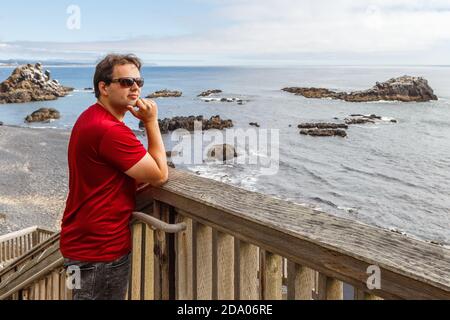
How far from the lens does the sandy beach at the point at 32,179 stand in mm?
21734

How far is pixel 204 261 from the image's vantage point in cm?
227

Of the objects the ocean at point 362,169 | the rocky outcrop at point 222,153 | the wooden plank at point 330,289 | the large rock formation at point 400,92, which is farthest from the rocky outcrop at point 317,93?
the wooden plank at point 330,289

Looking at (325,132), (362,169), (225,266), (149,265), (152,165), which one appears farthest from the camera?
(325,132)

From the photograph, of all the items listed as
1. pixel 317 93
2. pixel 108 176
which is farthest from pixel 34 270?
pixel 317 93

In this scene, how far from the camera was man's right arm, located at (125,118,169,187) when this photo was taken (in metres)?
2.24

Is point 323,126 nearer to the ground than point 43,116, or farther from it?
nearer to the ground

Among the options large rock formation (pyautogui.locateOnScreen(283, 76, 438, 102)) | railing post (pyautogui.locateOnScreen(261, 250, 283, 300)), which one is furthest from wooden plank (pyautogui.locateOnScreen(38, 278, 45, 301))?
large rock formation (pyautogui.locateOnScreen(283, 76, 438, 102))

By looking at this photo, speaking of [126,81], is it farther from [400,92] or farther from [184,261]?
[400,92]

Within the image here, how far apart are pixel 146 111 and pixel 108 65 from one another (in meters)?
0.32

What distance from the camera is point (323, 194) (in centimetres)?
2938

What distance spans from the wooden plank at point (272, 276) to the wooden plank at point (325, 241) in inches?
3.0

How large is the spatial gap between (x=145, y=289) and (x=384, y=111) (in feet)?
251

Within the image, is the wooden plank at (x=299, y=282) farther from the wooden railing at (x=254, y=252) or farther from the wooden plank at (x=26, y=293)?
the wooden plank at (x=26, y=293)
